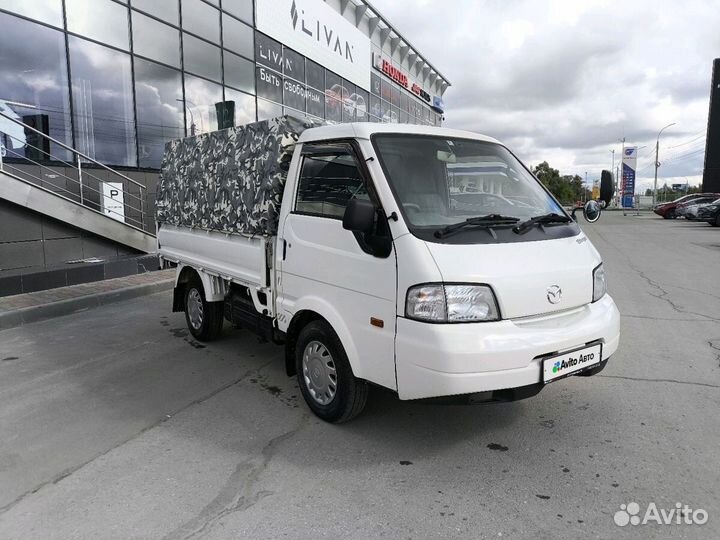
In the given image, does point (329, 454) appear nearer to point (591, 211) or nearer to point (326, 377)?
point (326, 377)

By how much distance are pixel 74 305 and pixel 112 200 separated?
181 inches

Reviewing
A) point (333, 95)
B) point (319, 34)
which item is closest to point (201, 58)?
point (319, 34)

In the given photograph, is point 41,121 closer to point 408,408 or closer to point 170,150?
point 170,150

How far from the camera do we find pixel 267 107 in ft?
61.0

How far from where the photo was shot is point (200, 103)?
15430 mm

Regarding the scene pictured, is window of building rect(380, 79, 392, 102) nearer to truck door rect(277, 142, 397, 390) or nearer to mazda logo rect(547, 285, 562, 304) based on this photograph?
truck door rect(277, 142, 397, 390)

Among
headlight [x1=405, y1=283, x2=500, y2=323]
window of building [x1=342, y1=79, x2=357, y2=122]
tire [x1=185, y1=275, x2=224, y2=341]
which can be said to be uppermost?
window of building [x1=342, y1=79, x2=357, y2=122]

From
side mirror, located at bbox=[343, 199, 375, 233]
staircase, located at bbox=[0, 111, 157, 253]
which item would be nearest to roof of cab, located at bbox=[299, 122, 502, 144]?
side mirror, located at bbox=[343, 199, 375, 233]

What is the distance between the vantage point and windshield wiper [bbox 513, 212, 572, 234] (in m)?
3.45

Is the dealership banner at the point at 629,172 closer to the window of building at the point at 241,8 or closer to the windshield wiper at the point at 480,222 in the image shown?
the window of building at the point at 241,8

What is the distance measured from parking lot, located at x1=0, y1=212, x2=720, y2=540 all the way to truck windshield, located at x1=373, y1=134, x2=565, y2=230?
5.04 ft

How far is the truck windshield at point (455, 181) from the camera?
3455 mm

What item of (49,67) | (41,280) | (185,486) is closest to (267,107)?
(49,67)

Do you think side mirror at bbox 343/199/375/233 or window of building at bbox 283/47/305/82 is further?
window of building at bbox 283/47/305/82
